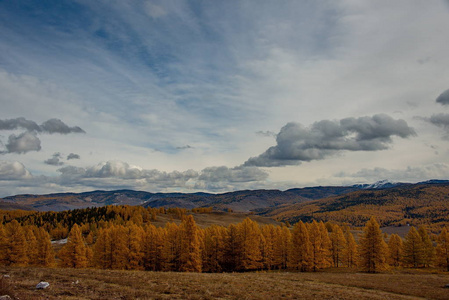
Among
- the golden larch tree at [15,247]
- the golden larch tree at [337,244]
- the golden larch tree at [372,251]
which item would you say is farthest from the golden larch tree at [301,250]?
the golden larch tree at [15,247]

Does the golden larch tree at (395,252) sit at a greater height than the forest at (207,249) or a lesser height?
lesser

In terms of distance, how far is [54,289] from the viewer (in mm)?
18344

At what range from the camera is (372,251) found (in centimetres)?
5612

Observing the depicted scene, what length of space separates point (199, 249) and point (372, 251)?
36827mm

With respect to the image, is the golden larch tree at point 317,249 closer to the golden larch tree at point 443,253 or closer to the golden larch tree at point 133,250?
the golden larch tree at point 443,253

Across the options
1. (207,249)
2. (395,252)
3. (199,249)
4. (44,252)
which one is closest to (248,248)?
(207,249)

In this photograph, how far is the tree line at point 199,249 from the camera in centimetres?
5653

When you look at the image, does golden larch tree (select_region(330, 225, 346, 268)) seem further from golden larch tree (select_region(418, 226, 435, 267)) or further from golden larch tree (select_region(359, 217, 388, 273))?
golden larch tree (select_region(418, 226, 435, 267))

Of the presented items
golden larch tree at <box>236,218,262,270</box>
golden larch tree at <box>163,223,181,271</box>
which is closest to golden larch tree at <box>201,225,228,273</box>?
golden larch tree at <box>236,218,262,270</box>

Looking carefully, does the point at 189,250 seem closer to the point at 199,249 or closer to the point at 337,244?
the point at 199,249

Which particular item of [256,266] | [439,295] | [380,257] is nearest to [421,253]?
[380,257]

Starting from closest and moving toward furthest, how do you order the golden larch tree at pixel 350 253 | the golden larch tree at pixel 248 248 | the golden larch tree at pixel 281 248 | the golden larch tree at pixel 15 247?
the golden larch tree at pixel 15 247
the golden larch tree at pixel 248 248
the golden larch tree at pixel 281 248
the golden larch tree at pixel 350 253

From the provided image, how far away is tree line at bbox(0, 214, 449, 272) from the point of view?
56.5 metres

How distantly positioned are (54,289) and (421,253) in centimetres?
8554
